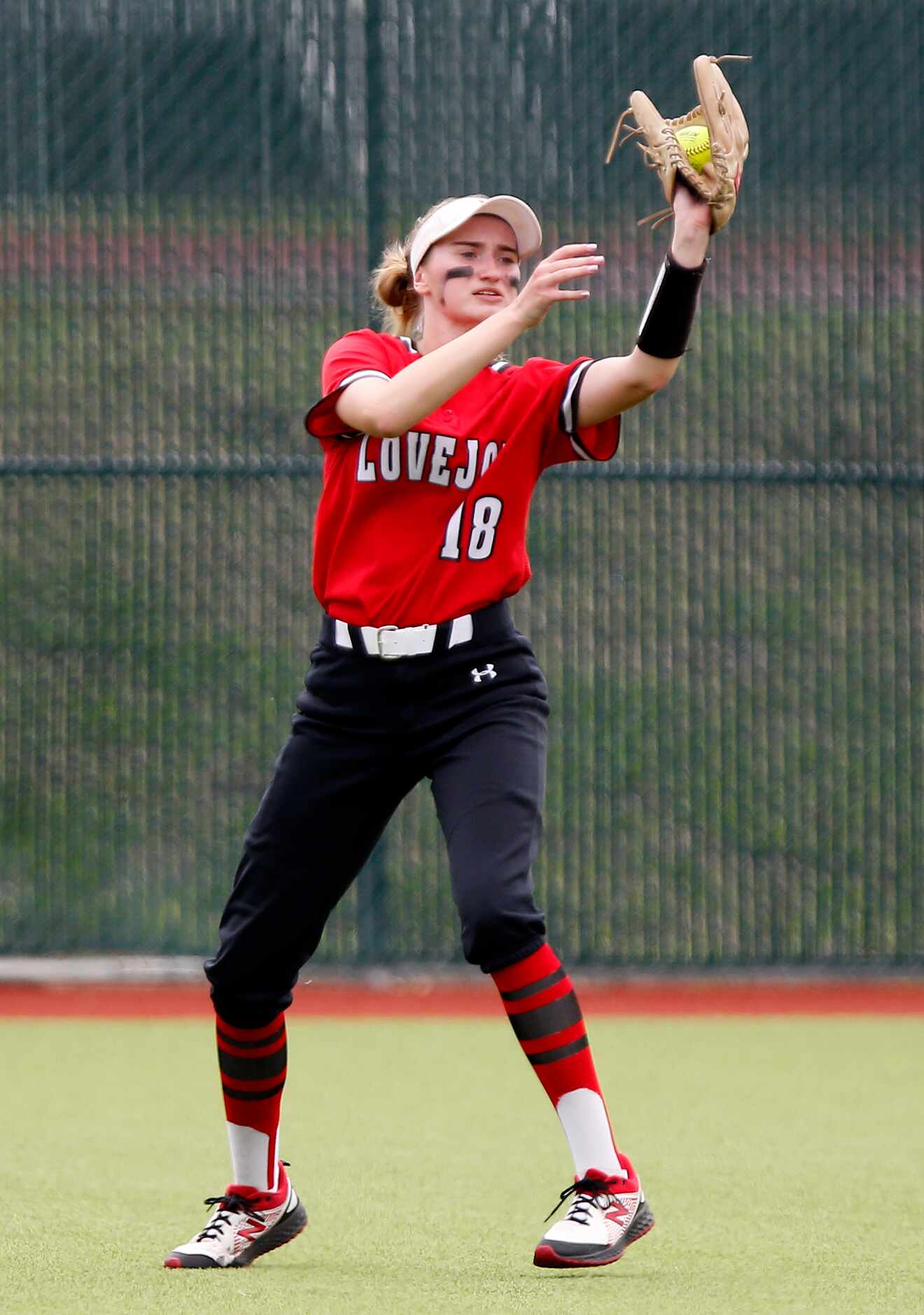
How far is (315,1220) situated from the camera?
14.6 feet

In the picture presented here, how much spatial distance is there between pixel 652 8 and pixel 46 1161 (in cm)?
574

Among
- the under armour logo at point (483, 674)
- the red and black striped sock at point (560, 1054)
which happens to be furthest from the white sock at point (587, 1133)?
the under armour logo at point (483, 674)

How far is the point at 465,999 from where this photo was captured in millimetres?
8500

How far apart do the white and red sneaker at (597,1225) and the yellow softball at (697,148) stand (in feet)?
6.11

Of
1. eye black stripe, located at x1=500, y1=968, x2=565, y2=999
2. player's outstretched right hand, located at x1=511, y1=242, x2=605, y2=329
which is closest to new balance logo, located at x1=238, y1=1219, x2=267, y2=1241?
eye black stripe, located at x1=500, y1=968, x2=565, y2=999

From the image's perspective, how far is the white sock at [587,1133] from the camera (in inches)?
151

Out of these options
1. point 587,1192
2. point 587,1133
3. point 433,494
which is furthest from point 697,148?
point 587,1192

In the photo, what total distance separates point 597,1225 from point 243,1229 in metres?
0.72

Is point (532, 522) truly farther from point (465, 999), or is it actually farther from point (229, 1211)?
point (229, 1211)

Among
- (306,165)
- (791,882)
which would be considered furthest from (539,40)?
(791,882)

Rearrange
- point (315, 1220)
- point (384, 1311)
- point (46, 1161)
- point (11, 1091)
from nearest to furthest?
point (384, 1311) → point (315, 1220) → point (46, 1161) → point (11, 1091)

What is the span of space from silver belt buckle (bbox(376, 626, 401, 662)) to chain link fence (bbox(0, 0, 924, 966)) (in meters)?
4.73

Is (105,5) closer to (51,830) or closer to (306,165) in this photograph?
(306,165)

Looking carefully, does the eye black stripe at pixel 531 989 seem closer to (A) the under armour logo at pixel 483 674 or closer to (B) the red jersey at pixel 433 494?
(A) the under armour logo at pixel 483 674
